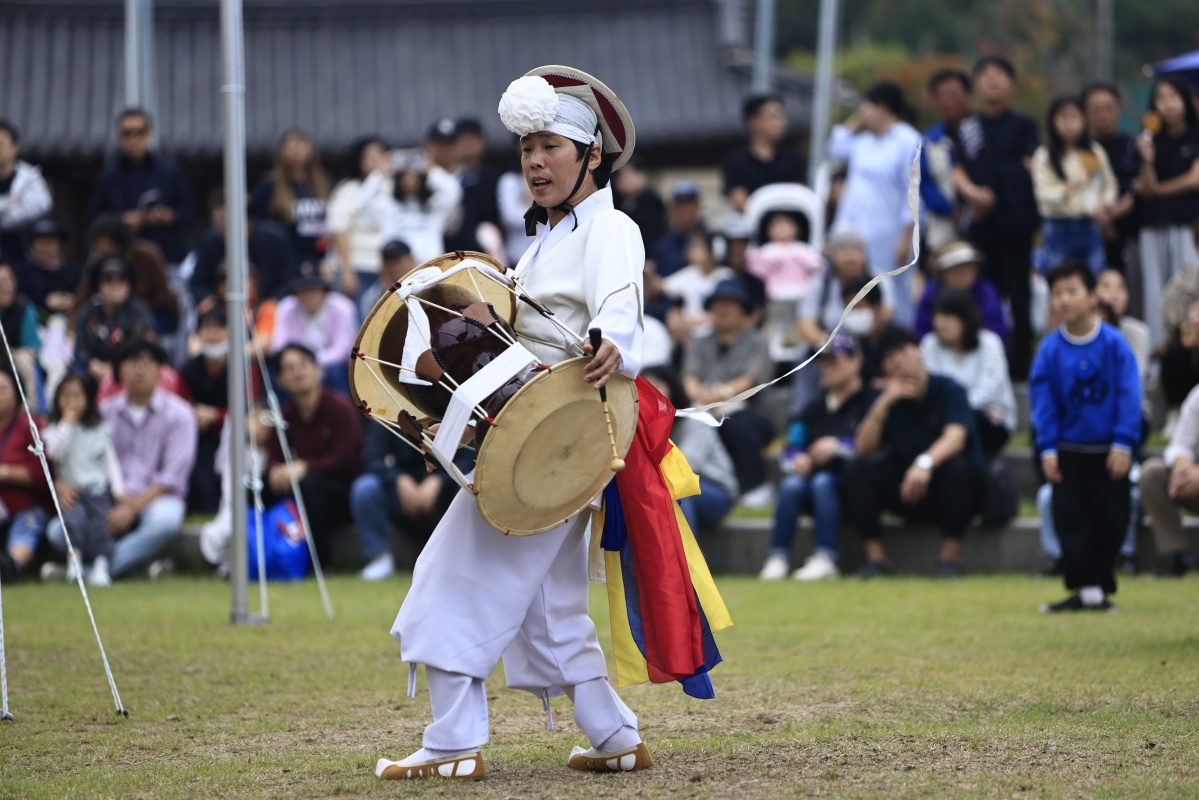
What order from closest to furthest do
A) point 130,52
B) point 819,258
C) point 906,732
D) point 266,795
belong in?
point 266,795
point 906,732
point 819,258
point 130,52

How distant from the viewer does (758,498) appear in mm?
11352

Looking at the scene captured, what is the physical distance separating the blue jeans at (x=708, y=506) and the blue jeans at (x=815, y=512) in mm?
455

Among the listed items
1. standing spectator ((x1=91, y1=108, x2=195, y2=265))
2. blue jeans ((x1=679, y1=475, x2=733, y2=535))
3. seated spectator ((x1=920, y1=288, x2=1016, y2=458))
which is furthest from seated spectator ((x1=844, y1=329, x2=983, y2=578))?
standing spectator ((x1=91, y1=108, x2=195, y2=265))

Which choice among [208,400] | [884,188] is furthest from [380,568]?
[884,188]

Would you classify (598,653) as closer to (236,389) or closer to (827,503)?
(236,389)

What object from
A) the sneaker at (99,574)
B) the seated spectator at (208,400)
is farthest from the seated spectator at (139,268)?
the sneaker at (99,574)

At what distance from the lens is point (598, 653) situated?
473cm

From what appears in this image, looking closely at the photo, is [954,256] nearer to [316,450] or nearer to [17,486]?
[316,450]

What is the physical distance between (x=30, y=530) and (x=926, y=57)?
31.0m

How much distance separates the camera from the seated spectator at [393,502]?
10.5 m

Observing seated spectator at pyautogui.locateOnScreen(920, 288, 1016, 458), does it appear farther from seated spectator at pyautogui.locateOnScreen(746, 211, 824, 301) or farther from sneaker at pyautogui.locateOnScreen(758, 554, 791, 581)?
seated spectator at pyautogui.locateOnScreen(746, 211, 824, 301)

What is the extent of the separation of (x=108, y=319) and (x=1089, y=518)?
25.0 feet

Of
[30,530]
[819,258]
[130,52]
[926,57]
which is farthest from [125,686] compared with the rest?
[926,57]

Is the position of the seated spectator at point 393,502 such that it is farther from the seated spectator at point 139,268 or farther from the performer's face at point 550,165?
the performer's face at point 550,165
